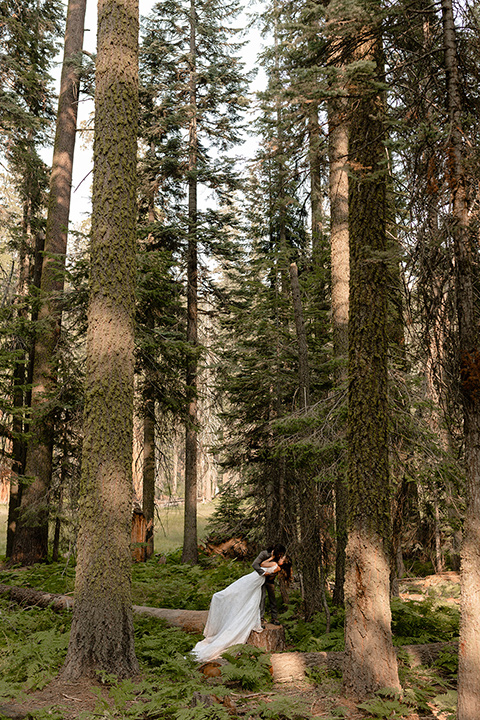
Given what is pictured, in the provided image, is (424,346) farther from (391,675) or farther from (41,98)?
(41,98)

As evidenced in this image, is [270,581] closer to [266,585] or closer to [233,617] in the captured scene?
[266,585]

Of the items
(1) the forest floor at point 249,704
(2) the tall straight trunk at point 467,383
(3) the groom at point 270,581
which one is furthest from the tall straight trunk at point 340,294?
(2) the tall straight trunk at point 467,383

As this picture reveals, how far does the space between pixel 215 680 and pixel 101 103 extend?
7.69m

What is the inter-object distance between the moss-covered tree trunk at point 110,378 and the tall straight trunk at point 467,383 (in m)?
3.74

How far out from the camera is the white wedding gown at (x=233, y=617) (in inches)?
295

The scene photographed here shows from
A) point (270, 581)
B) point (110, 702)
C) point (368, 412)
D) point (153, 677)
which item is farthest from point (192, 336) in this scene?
point (110, 702)

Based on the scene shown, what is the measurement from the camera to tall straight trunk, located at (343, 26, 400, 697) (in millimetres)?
5449

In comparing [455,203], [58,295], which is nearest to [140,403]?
[58,295]

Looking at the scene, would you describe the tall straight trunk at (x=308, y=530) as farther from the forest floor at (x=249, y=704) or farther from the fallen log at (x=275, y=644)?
the forest floor at (x=249, y=704)

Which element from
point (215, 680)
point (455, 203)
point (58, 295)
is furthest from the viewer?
point (58, 295)

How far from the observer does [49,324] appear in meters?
12.1

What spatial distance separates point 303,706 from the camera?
5219 millimetres

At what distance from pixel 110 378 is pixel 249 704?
4061 mm

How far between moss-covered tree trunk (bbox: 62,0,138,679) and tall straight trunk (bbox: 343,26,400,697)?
2.72 m
